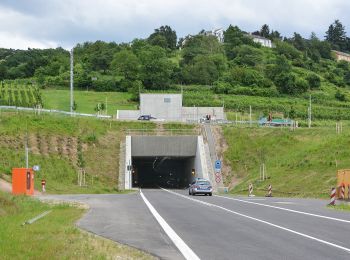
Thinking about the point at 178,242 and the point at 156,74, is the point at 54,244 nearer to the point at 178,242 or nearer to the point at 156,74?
the point at 178,242

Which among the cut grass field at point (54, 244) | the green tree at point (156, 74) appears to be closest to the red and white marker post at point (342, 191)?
the cut grass field at point (54, 244)

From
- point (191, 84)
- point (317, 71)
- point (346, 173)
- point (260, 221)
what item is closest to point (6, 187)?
point (346, 173)

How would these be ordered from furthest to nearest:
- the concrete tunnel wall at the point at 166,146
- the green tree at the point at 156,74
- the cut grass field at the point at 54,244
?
the green tree at the point at 156,74 < the concrete tunnel wall at the point at 166,146 < the cut grass field at the point at 54,244

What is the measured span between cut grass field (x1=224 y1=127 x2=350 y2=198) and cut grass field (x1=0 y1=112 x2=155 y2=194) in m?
12.5

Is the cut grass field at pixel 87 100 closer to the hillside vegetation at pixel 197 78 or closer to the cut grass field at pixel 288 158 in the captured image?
the hillside vegetation at pixel 197 78

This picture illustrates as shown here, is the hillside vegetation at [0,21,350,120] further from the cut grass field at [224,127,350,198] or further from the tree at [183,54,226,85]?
the cut grass field at [224,127,350,198]

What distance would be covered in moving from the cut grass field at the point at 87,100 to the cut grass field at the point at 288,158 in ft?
Answer: 136

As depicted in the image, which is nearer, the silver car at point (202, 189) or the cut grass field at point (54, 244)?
the cut grass field at point (54, 244)

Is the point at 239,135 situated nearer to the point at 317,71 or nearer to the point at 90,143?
the point at 90,143

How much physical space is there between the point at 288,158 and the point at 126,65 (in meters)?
90.9

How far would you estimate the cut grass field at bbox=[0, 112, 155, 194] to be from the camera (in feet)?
183

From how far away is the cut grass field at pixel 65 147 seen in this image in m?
55.9

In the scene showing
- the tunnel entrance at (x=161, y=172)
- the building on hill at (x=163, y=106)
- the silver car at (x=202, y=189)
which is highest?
the building on hill at (x=163, y=106)

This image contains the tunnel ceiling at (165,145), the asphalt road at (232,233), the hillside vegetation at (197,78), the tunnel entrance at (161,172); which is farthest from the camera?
the hillside vegetation at (197,78)
